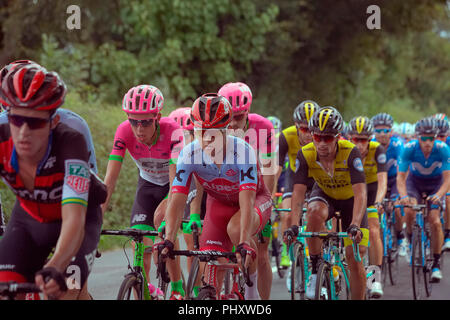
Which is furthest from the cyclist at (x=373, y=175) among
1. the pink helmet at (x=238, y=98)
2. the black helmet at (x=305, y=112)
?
the pink helmet at (x=238, y=98)

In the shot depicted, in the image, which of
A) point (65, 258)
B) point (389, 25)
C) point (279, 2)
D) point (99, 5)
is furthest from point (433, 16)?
point (65, 258)

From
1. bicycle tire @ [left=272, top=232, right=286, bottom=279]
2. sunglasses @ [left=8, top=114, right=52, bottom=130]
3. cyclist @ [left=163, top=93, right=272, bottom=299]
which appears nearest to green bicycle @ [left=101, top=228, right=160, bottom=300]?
cyclist @ [left=163, top=93, right=272, bottom=299]

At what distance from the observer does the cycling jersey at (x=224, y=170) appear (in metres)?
5.39

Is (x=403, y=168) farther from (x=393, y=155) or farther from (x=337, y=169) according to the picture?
(x=337, y=169)

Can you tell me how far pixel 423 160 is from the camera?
11.3 m

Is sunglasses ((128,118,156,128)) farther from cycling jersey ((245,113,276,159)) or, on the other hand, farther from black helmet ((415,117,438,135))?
black helmet ((415,117,438,135))

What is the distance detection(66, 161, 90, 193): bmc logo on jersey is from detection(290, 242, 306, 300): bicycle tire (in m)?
4.41

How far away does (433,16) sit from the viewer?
27.5 metres

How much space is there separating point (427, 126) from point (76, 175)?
805 centimetres

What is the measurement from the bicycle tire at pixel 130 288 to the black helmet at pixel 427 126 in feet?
21.8

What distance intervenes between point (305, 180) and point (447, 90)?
5357 cm

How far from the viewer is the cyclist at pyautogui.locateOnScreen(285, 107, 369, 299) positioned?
6953 mm

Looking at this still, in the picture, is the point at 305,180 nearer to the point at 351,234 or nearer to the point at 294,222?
the point at 294,222

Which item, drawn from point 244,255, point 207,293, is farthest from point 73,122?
point 207,293
